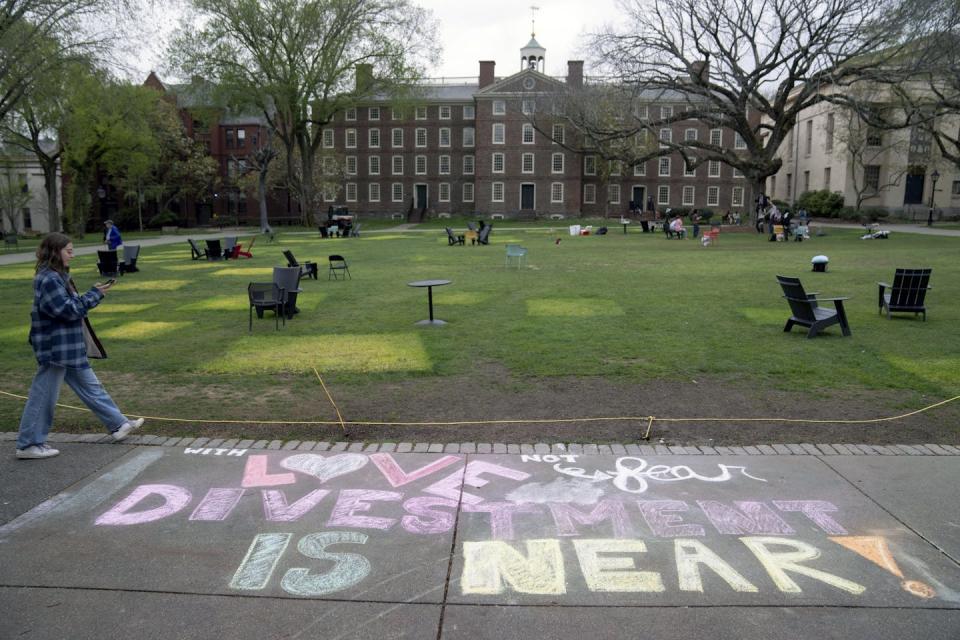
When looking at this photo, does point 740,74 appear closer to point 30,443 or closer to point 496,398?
point 496,398

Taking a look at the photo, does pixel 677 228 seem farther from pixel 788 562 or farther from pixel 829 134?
pixel 788 562

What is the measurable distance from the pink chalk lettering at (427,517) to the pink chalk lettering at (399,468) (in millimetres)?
393

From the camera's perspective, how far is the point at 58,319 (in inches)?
244

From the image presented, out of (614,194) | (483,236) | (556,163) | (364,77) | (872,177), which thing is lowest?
(483,236)

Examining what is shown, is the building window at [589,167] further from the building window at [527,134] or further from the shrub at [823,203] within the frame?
the shrub at [823,203]

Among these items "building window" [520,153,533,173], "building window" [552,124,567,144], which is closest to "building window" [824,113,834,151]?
"building window" [552,124,567,144]

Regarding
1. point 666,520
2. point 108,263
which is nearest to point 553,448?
point 666,520

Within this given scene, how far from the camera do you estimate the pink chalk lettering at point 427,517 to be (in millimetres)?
→ 4879

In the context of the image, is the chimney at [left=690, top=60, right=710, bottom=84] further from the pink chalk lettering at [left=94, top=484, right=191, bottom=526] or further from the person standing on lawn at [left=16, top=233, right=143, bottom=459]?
the pink chalk lettering at [left=94, top=484, right=191, bottom=526]

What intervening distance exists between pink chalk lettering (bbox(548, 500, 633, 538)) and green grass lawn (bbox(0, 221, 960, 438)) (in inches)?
112

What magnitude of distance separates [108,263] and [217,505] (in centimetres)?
1815

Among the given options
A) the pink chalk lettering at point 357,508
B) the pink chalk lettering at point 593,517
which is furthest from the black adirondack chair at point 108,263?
the pink chalk lettering at point 593,517

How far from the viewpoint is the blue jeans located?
6.14 m

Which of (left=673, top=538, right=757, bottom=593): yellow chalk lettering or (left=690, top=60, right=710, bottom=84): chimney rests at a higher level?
(left=690, top=60, right=710, bottom=84): chimney
